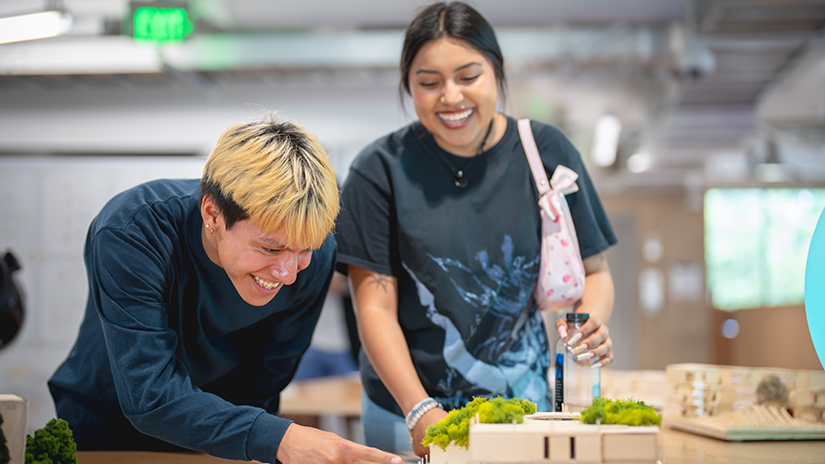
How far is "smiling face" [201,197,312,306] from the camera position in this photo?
46.8 inches

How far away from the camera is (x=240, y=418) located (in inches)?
47.4

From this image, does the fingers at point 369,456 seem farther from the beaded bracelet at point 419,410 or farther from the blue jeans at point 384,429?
the blue jeans at point 384,429

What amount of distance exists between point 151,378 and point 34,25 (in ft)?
11.9

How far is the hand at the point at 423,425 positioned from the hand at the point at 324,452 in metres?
0.21

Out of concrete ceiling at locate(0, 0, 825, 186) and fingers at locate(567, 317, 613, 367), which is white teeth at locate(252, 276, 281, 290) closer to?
fingers at locate(567, 317, 613, 367)

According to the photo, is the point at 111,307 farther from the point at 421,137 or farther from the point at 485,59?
the point at 485,59

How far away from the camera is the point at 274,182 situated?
1149 mm

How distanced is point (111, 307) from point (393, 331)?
0.60m

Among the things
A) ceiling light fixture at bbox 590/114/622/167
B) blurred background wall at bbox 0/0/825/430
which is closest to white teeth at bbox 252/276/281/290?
blurred background wall at bbox 0/0/825/430

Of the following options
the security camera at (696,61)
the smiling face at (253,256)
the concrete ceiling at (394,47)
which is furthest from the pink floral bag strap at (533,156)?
the security camera at (696,61)

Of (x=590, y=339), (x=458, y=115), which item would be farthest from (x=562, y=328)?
(x=458, y=115)

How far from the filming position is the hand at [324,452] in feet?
3.86

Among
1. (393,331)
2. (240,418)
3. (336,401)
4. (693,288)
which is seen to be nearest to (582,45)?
(336,401)

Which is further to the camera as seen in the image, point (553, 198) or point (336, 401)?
point (336, 401)
